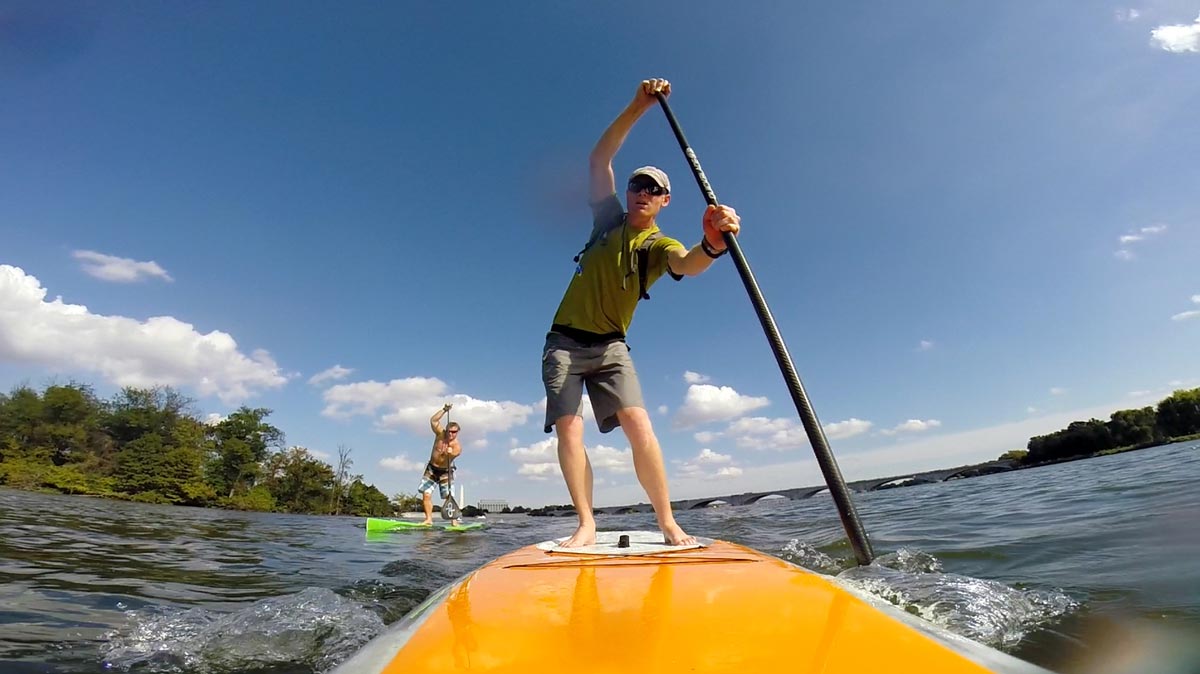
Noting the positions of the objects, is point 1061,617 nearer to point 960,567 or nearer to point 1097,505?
point 960,567

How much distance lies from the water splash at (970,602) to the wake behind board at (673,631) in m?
0.81

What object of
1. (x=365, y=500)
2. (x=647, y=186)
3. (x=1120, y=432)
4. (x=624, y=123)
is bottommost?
(x=365, y=500)

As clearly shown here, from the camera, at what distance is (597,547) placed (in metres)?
2.87

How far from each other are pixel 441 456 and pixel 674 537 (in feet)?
37.9

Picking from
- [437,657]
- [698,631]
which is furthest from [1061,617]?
[437,657]

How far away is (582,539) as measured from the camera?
3.07m

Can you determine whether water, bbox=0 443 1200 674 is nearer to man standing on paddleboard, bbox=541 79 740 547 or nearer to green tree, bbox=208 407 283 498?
man standing on paddleboard, bbox=541 79 740 547

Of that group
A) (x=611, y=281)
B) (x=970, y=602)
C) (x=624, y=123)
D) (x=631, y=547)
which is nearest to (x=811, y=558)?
(x=970, y=602)

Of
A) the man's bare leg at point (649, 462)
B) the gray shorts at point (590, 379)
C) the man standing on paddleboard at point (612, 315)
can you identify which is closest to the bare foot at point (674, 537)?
the man's bare leg at point (649, 462)

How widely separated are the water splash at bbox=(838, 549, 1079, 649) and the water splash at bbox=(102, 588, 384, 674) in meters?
2.26

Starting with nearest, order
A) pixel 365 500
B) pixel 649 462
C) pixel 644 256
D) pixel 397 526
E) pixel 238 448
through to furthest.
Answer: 1. pixel 649 462
2. pixel 644 256
3. pixel 397 526
4. pixel 238 448
5. pixel 365 500

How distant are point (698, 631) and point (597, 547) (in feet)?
5.80

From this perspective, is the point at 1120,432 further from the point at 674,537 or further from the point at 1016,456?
the point at 674,537

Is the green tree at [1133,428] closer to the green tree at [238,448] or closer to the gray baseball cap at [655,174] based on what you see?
the gray baseball cap at [655,174]
